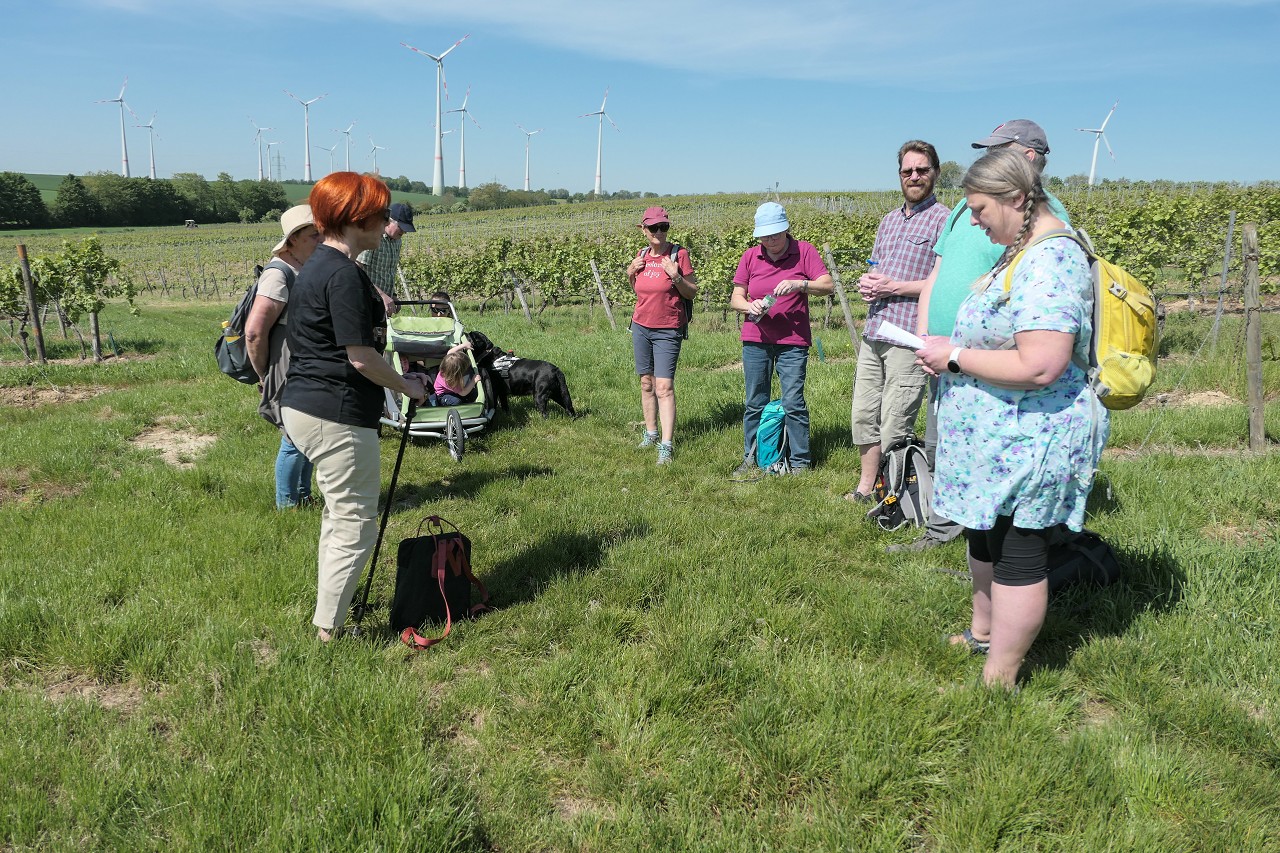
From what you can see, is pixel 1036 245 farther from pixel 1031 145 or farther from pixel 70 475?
pixel 70 475

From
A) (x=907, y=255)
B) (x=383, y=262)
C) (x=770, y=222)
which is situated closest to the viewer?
(x=907, y=255)

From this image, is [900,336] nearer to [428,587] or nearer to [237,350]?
[428,587]

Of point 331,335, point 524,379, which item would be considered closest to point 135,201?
point 524,379

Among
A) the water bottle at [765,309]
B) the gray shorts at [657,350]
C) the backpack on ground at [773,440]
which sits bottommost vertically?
the backpack on ground at [773,440]

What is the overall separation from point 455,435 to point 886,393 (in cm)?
337

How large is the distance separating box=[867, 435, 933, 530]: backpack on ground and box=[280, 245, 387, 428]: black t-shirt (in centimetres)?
292

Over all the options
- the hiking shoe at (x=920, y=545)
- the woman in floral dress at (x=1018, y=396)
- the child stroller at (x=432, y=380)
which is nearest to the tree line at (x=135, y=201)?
the child stroller at (x=432, y=380)

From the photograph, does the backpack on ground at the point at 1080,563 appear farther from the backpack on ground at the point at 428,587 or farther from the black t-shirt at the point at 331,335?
the black t-shirt at the point at 331,335

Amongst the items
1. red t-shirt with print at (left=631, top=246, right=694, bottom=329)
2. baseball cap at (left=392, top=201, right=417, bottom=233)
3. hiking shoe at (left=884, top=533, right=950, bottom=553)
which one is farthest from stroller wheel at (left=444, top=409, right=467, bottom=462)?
hiking shoe at (left=884, top=533, right=950, bottom=553)

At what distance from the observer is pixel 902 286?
176 inches

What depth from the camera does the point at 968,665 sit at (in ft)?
10.0

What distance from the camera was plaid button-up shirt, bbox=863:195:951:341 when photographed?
454cm

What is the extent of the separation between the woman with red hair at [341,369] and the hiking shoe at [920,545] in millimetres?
2644

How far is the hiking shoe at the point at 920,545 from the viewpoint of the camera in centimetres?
421
